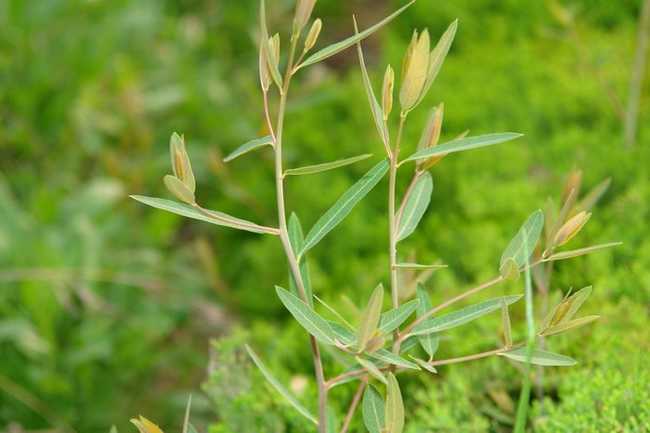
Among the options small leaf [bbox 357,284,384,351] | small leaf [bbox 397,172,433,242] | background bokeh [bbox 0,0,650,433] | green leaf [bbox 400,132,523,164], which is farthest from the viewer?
background bokeh [bbox 0,0,650,433]

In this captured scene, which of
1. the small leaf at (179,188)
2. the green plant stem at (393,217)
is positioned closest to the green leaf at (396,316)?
the green plant stem at (393,217)

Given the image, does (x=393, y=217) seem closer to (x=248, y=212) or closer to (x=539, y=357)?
(x=539, y=357)

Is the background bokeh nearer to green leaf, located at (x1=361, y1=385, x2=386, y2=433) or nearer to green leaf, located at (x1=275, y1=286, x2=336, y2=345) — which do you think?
green leaf, located at (x1=361, y1=385, x2=386, y2=433)

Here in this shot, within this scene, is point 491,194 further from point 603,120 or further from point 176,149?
point 176,149

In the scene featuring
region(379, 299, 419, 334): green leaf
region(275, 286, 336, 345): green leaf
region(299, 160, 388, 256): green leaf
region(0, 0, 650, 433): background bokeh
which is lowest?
region(0, 0, 650, 433): background bokeh

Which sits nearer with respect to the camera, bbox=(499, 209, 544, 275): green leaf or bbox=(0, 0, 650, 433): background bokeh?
bbox=(499, 209, 544, 275): green leaf

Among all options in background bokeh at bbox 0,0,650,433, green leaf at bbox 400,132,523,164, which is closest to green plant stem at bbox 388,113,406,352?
green leaf at bbox 400,132,523,164

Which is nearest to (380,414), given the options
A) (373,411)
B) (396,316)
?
(373,411)

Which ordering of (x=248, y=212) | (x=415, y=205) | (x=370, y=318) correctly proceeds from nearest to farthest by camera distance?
(x=370, y=318) < (x=415, y=205) < (x=248, y=212)
